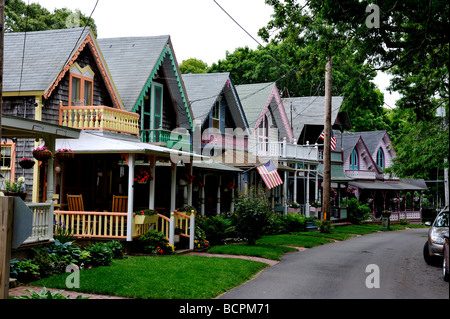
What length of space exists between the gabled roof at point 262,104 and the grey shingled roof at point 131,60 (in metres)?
10.1

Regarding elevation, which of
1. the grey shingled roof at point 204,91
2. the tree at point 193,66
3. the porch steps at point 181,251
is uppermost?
the tree at point 193,66

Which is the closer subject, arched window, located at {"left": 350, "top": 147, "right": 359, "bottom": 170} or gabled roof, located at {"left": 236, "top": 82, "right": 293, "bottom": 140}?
gabled roof, located at {"left": 236, "top": 82, "right": 293, "bottom": 140}

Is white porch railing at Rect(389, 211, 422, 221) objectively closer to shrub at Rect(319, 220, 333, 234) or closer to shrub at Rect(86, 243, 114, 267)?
shrub at Rect(319, 220, 333, 234)

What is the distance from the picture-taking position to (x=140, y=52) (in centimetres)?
2447

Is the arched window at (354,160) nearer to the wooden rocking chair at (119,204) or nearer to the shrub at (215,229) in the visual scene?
the shrub at (215,229)

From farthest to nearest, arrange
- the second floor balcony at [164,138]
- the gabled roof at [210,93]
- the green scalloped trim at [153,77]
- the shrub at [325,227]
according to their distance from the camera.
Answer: the shrub at [325,227]
the gabled roof at [210,93]
the second floor balcony at [164,138]
the green scalloped trim at [153,77]

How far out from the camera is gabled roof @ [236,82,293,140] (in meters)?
33.6

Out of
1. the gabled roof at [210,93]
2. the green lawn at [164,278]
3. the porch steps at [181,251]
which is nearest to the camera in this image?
the green lawn at [164,278]

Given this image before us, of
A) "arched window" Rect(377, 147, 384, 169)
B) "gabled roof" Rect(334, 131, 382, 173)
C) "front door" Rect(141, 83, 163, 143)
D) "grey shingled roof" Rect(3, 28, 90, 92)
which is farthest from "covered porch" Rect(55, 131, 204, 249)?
"arched window" Rect(377, 147, 384, 169)

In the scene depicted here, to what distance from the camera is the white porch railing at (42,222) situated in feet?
43.9

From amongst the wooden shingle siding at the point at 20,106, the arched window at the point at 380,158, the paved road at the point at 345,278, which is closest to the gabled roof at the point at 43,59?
the wooden shingle siding at the point at 20,106

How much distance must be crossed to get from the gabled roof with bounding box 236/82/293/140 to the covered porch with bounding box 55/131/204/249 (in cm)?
1101

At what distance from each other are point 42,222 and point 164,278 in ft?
11.7
